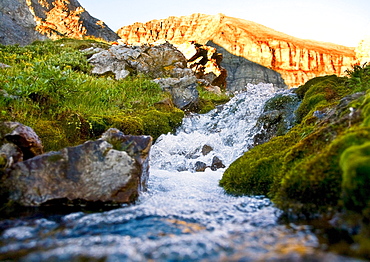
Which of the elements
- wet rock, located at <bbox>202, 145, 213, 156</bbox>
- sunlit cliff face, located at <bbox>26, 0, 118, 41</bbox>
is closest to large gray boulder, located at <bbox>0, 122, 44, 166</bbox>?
wet rock, located at <bbox>202, 145, 213, 156</bbox>

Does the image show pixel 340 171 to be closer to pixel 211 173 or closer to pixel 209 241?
pixel 209 241

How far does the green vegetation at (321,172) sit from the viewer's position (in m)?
1.67

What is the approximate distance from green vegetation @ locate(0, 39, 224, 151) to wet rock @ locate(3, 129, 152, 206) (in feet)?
5.50

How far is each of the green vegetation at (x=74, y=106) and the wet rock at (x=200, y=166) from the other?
1739mm

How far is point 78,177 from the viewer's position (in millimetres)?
2953

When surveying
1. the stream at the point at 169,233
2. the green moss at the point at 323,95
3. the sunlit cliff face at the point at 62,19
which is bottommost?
the stream at the point at 169,233

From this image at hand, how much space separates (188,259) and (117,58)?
12.2 meters

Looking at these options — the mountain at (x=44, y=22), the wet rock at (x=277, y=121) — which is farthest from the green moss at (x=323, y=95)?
the mountain at (x=44, y=22)

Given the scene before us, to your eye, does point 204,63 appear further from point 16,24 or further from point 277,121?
point 16,24

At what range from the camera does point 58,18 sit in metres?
20.3

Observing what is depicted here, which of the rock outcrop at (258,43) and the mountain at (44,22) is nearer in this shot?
the mountain at (44,22)

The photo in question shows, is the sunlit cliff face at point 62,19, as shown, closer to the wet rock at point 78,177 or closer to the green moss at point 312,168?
the wet rock at point 78,177

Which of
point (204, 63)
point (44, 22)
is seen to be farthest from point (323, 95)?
point (44, 22)

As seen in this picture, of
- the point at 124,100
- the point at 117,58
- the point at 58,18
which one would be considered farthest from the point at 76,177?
the point at 58,18
